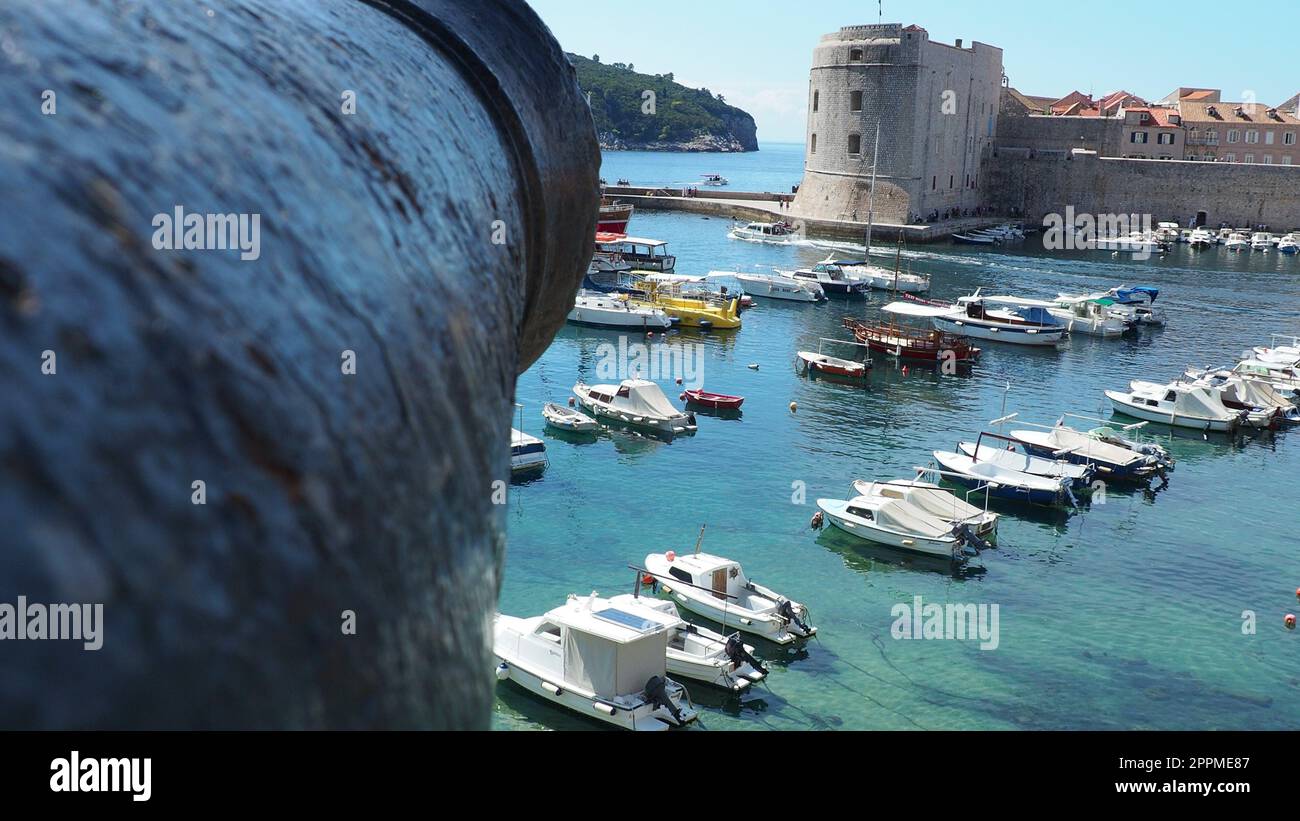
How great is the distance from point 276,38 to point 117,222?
0.54 meters

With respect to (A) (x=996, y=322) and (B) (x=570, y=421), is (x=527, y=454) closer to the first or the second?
(B) (x=570, y=421)

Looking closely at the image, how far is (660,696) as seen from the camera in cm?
1441

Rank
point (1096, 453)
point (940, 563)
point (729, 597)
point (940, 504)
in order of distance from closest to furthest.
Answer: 1. point (729, 597)
2. point (940, 563)
3. point (940, 504)
4. point (1096, 453)

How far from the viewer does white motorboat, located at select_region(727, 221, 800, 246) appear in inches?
2384

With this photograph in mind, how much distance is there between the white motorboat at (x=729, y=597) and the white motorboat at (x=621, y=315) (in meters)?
20.2

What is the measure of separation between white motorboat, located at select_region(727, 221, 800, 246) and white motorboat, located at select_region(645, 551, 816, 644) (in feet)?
142

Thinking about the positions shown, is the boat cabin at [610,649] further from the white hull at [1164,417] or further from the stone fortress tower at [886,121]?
the stone fortress tower at [886,121]

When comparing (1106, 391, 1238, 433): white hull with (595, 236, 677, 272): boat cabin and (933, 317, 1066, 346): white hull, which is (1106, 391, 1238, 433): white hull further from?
(595, 236, 677, 272): boat cabin

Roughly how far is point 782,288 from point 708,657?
30.2 metres

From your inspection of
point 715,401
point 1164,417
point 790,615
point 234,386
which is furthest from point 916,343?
point 234,386

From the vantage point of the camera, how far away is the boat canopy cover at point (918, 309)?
40094 mm
